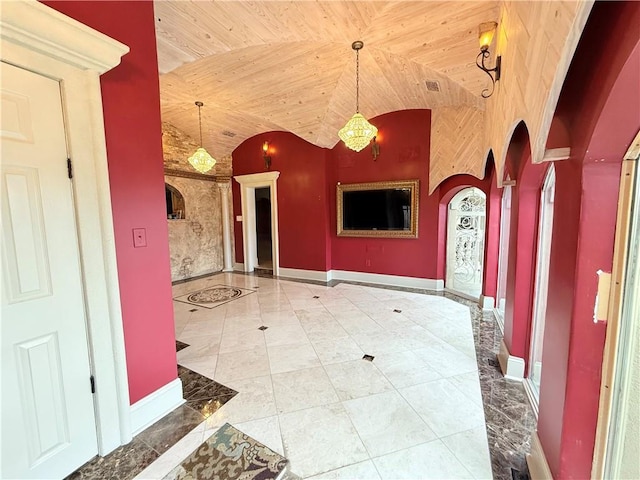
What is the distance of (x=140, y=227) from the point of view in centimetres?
172

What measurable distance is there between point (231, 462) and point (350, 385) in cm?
103

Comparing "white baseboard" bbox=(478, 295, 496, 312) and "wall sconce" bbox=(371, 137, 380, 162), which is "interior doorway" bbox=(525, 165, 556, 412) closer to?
"white baseboard" bbox=(478, 295, 496, 312)

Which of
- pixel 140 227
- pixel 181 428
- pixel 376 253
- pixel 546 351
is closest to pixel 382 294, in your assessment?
pixel 376 253

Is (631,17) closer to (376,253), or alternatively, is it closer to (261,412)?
(261,412)

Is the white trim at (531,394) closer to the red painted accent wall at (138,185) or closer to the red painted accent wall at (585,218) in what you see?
the red painted accent wall at (585,218)

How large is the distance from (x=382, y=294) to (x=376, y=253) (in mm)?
998

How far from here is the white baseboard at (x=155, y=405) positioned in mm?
1711

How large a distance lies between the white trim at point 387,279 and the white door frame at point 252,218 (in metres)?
1.55

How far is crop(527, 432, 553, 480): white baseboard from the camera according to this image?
1281 mm

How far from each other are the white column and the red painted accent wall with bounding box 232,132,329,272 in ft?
3.35

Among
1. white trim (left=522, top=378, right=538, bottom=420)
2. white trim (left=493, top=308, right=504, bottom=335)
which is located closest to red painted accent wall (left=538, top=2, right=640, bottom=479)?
white trim (left=522, top=378, right=538, bottom=420)

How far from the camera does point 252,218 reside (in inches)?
264

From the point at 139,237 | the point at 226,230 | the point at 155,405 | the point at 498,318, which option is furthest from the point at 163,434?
the point at 226,230

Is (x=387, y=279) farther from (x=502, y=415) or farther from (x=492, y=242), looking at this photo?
(x=502, y=415)
